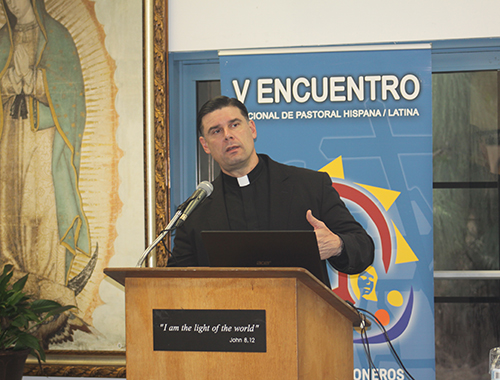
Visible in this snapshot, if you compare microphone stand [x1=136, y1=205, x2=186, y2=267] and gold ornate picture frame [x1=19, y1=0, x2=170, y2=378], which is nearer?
microphone stand [x1=136, y1=205, x2=186, y2=267]

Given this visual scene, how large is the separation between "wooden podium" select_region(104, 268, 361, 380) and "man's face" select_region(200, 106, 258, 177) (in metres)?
1.05

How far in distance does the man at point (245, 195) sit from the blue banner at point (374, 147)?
648mm

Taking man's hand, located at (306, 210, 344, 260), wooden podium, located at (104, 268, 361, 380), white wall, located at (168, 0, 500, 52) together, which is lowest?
wooden podium, located at (104, 268, 361, 380)

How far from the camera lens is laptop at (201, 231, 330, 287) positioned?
1319 mm

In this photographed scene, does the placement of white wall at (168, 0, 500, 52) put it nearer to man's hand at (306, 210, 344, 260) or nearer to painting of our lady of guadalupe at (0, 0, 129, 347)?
painting of our lady of guadalupe at (0, 0, 129, 347)

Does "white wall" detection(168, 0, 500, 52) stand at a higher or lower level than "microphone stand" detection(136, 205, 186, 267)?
higher

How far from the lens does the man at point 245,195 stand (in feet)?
7.39

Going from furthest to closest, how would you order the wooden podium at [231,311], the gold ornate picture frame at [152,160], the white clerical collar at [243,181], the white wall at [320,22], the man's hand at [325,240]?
1. the gold ornate picture frame at [152,160]
2. the white wall at [320,22]
3. the white clerical collar at [243,181]
4. the man's hand at [325,240]
5. the wooden podium at [231,311]

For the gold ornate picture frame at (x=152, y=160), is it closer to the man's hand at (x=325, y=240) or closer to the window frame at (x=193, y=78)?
the window frame at (x=193, y=78)

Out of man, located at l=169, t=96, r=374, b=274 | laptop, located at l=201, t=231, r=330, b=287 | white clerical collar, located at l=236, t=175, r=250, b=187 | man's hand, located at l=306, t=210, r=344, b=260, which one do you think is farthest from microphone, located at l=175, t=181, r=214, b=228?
white clerical collar, located at l=236, t=175, r=250, b=187

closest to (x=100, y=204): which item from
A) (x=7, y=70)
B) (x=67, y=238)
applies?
(x=67, y=238)

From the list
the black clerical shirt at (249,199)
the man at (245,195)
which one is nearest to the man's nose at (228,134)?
the man at (245,195)

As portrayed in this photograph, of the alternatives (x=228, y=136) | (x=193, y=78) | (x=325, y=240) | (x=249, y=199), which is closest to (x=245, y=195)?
(x=249, y=199)

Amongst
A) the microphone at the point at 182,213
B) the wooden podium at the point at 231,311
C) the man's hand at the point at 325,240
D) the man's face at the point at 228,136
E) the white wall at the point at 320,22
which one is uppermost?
the white wall at the point at 320,22
